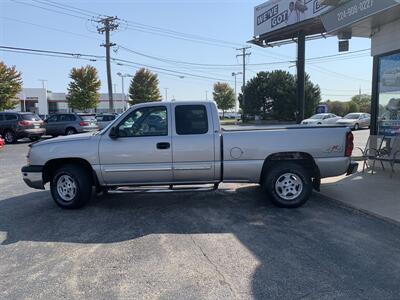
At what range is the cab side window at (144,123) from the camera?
682cm

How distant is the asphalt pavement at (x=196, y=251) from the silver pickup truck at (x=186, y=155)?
1.66 feet

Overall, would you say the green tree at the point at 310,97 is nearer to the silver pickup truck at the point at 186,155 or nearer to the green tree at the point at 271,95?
the green tree at the point at 271,95

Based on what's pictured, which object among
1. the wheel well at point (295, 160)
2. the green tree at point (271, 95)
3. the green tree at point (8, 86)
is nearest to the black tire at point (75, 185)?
the wheel well at point (295, 160)

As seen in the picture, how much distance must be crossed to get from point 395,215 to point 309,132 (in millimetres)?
1894

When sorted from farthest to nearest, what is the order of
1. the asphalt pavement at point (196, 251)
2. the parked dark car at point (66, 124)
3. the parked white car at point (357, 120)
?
1. the parked white car at point (357, 120)
2. the parked dark car at point (66, 124)
3. the asphalt pavement at point (196, 251)

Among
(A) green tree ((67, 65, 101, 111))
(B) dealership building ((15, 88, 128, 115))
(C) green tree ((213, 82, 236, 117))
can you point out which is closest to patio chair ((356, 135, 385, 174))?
(A) green tree ((67, 65, 101, 111))

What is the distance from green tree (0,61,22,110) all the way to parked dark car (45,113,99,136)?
58.7ft

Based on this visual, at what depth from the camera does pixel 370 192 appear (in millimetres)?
7855

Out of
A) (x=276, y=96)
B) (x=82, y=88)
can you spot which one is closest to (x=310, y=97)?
(x=276, y=96)

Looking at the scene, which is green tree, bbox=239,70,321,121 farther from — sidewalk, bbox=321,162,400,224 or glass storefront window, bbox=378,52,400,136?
sidewalk, bbox=321,162,400,224

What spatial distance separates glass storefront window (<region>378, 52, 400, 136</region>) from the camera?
1019 cm

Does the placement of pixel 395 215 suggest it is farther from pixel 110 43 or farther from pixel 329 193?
pixel 110 43

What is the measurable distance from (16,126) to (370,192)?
1902cm

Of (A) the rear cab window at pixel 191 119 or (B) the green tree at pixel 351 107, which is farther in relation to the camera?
(B) the green tree at pixel 351 107
